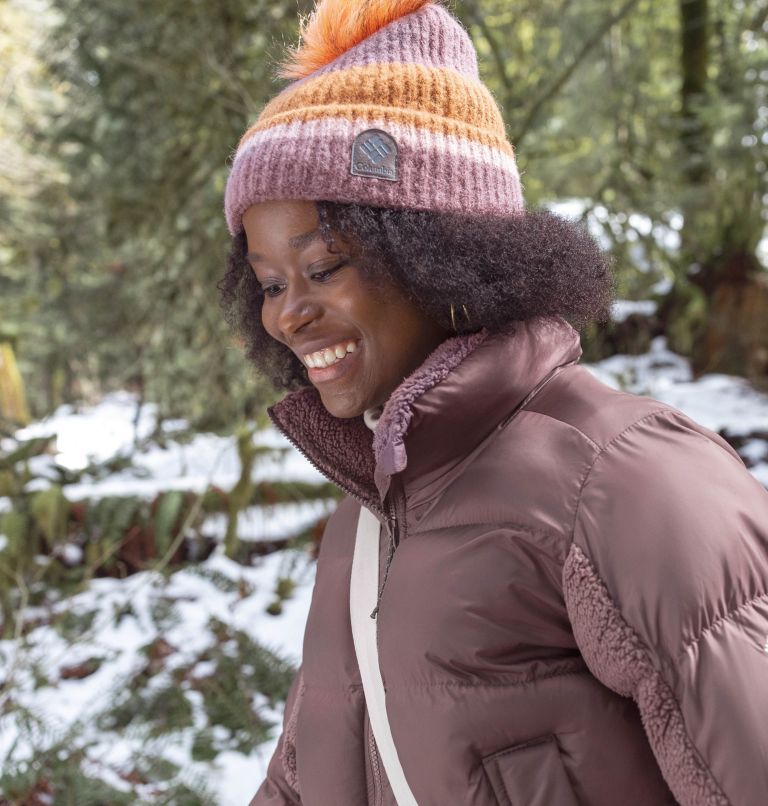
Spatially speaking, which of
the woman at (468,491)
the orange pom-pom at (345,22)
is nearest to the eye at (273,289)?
the woman at (468,491)

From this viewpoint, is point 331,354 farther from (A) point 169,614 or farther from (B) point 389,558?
(A) point 169,614

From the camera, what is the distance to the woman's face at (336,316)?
130cm

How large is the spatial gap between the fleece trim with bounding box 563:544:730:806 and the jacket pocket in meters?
0.12

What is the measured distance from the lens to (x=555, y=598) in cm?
102

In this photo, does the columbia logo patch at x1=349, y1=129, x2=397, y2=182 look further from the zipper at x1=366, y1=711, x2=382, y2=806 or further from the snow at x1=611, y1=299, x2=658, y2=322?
the snow at x1=611, y1=299, x2=658, y2=322

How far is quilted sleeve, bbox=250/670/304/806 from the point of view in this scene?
5.06ft

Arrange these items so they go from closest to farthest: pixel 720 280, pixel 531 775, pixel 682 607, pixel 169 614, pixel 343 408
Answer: pixel 682 607, pixel 531 775, pixel 343 408, pixel 169 614, pixel 720 280

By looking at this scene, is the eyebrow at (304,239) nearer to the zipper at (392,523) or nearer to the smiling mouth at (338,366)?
the smiling mouth at (338,366)

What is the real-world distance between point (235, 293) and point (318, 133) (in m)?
0.52

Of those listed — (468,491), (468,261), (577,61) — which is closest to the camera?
(468,491)

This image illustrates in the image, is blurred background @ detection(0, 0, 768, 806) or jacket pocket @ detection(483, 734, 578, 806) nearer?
jacket pocket @ detection(483, 734, 578, 806)

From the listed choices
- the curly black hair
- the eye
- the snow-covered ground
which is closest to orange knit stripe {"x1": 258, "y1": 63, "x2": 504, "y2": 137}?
the curly black hair

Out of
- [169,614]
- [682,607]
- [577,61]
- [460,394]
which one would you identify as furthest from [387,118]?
[577,61]

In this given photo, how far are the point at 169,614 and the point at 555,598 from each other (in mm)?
3216
